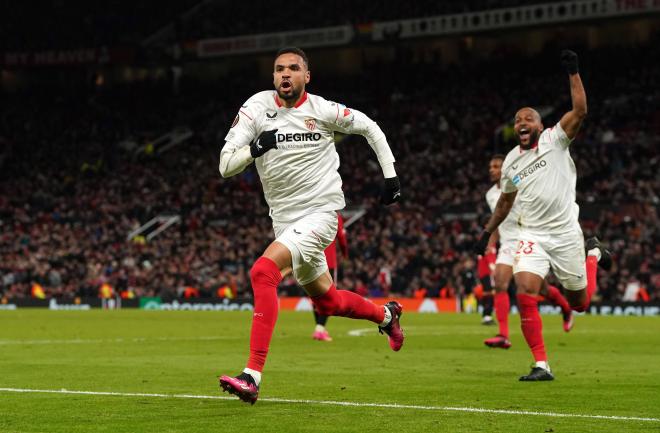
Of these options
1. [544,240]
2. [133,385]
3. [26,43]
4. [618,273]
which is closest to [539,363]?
[544,240]

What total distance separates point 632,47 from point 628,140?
8612 mm

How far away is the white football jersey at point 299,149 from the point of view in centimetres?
956

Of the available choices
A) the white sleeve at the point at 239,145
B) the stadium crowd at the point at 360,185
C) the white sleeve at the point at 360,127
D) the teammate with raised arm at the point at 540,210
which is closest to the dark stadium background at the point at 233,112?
the stadium crowd at the point at 360,185

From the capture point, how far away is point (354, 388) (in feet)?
33.8

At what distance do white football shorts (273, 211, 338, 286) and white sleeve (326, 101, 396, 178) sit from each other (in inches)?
24.7

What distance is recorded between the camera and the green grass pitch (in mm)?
7746

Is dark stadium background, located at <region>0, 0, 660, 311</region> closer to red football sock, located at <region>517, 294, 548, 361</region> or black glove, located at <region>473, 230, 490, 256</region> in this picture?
black glove, located at <region>473, 230, 490, 256</region>

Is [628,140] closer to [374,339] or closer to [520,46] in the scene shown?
[520,46]

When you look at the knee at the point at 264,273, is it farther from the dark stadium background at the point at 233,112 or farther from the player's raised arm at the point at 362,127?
the dark stadium background at the point at 233,112

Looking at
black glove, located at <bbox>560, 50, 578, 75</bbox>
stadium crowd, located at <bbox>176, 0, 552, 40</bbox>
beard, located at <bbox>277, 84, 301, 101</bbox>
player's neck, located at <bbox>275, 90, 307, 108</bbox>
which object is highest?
stadium crowd, located at <bbox>176, 0, 552, 40</bbox>

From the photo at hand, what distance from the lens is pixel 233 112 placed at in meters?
57.4

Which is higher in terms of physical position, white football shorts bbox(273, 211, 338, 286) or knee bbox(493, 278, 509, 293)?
white football shorts bbox(273, 211, 338, 286)

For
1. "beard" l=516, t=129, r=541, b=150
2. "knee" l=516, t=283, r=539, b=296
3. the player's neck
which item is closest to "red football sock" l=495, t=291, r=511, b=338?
"knee" l=516, t=283, r=539, b=296

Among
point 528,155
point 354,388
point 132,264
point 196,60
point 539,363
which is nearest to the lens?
point 354,388
